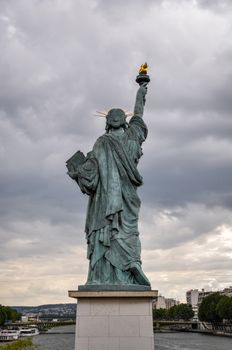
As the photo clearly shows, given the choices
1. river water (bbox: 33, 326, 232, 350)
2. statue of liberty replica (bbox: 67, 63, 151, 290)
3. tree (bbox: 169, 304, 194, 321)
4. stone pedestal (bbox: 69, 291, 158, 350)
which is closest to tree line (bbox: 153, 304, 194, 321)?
tree (bbox: 169, 304, 194, 321)

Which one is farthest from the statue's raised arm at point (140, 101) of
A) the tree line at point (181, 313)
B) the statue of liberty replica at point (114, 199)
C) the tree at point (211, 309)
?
the tree line at point (181, 313)

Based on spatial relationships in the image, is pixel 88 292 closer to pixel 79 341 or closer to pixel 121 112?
pixel 79 341

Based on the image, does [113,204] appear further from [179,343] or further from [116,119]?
[179,343]

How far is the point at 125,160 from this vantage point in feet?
45.6

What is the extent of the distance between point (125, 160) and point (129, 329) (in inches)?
189

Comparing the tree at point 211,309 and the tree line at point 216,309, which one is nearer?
the tree line at point 216,309

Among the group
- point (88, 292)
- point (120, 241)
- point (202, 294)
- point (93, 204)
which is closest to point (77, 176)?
point (93, 204)

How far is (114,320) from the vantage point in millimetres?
12039

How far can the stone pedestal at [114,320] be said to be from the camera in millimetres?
11891

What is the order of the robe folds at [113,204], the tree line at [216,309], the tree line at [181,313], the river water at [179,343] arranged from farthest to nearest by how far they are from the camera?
1. the tree line at [181,313]
2. the tree line at [216,309]
3. the river water at [179,343]
4. the robe folds at [113,204]

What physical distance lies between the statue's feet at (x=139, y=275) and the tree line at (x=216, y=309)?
73.0 meters

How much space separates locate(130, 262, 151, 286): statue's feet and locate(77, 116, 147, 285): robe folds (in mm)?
95

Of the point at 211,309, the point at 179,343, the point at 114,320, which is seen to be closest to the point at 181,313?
the point at 211,309

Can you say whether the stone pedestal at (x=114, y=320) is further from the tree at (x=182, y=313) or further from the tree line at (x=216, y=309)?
the tree at (x=182, y=313)
